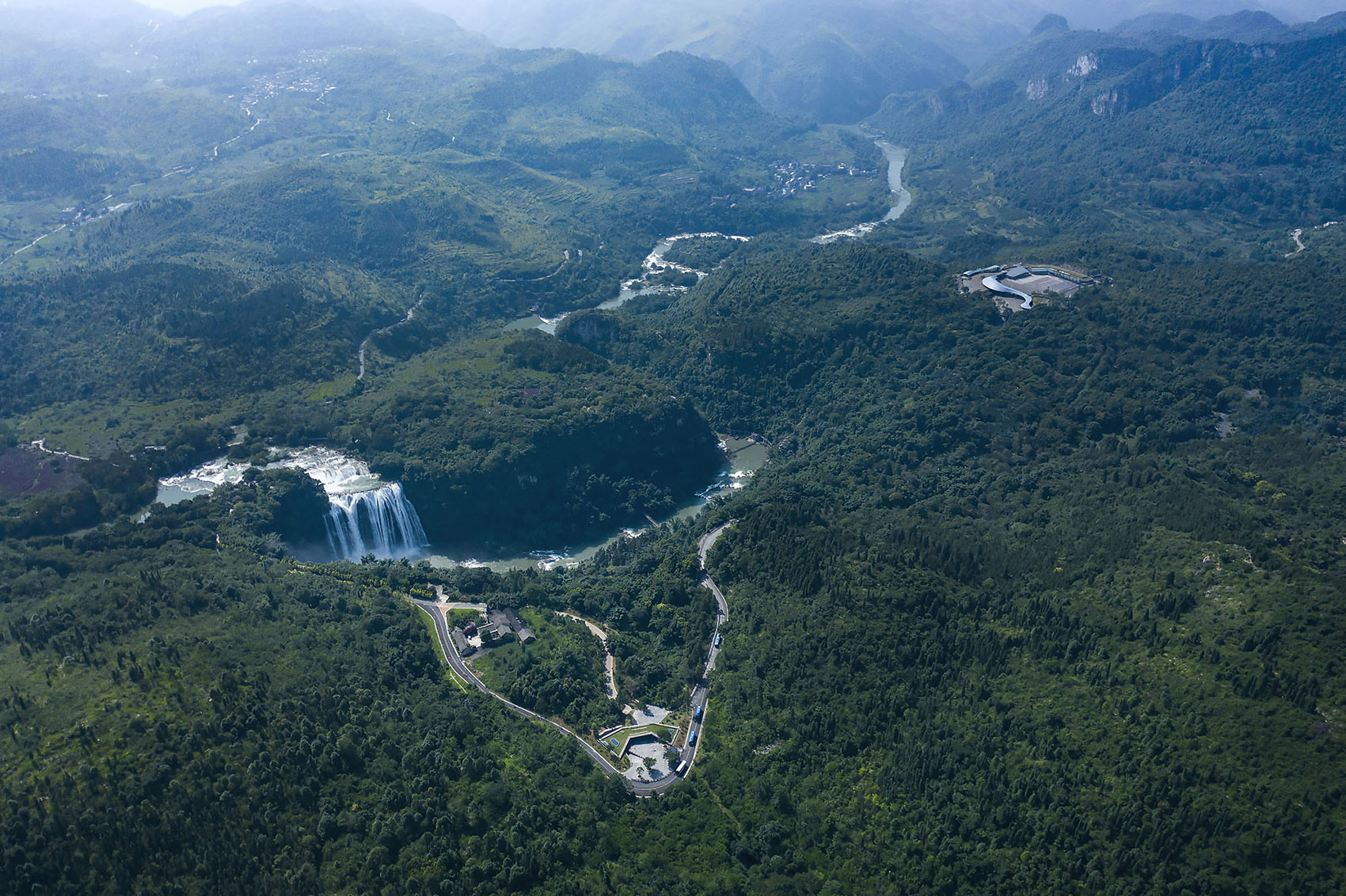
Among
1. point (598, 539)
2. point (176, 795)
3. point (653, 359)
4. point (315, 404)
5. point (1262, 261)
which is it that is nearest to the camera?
point (176, 795)

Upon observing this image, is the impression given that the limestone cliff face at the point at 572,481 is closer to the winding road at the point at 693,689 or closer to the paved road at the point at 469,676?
the winding road at the point at 693,689

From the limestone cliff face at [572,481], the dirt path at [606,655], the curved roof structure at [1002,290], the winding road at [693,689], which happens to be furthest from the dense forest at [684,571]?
the curved roof structure at [1002,290]

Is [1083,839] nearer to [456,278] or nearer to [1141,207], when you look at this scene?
[456,278]

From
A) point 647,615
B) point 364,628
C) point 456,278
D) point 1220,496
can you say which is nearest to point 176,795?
point 364,628

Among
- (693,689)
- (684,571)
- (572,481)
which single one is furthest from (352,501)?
Answer: (693,689)

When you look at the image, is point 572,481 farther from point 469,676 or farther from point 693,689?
point 693,689

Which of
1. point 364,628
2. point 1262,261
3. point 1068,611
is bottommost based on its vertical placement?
point 364,628

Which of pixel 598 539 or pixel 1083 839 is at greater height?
pixel 1083 839
